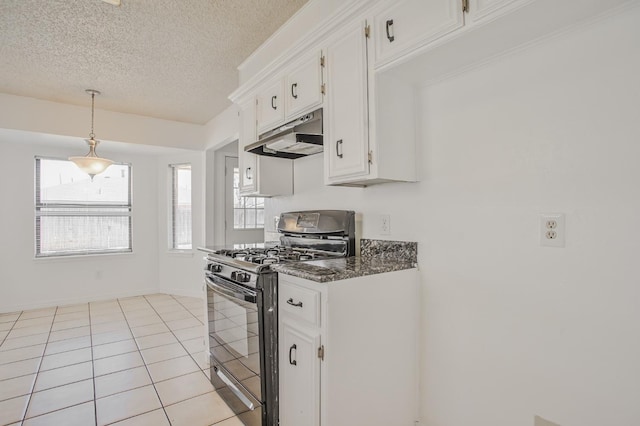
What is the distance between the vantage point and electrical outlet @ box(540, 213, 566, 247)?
1.28 metres

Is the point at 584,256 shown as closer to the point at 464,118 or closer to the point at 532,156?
the point at 532,156

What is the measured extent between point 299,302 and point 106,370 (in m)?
2.07

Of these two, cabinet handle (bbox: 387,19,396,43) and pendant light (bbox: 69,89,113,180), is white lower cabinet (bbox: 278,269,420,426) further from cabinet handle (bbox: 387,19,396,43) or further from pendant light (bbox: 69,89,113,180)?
pendant light (bbox: 69,89,113,180)

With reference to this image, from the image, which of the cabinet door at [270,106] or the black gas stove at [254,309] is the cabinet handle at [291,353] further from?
the cabinet door at [270,106]

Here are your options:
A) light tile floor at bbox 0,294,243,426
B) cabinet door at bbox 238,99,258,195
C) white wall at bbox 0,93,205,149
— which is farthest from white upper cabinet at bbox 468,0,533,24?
white wall at bbox 0,93,205,149

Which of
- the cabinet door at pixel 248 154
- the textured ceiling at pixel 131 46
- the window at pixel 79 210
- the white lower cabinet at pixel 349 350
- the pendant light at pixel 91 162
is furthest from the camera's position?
the window at pixel 79 210

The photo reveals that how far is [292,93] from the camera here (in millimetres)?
2170

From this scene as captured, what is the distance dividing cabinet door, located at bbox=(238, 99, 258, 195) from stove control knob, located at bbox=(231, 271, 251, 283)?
103 centimetres

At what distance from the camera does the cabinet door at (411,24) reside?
129cm

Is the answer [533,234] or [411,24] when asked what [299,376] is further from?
[411,24]

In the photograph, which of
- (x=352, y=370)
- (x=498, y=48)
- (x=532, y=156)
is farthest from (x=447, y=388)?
(x=498, y=48)

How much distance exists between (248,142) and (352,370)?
1.97 meters

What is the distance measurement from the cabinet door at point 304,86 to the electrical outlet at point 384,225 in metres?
0.79

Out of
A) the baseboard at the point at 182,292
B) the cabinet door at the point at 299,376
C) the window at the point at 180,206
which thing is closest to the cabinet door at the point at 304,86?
the cabinet door at the point at 299,376
